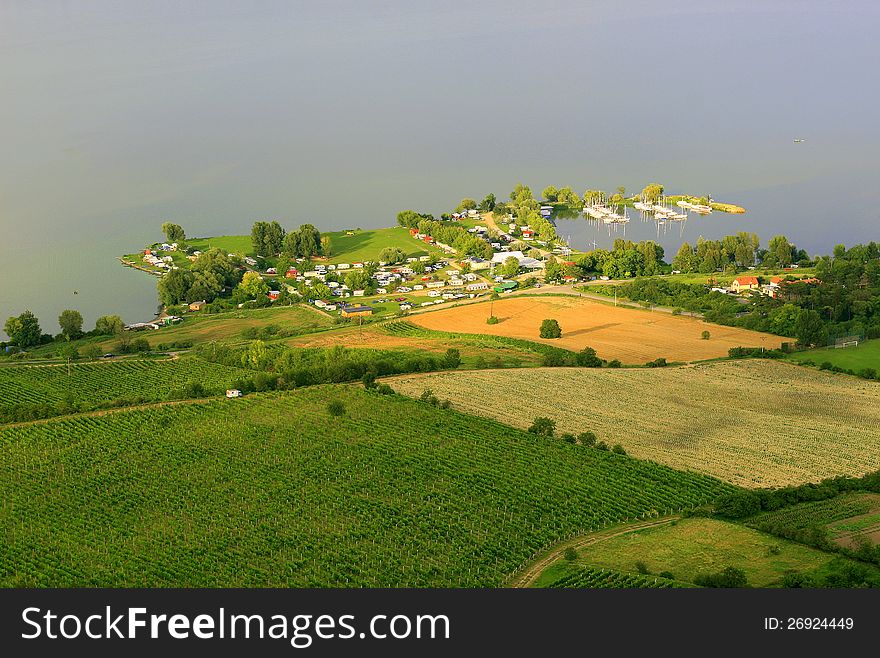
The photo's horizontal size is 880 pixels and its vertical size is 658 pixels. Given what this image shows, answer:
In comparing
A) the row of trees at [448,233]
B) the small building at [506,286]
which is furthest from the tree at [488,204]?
the small building at [506,286]

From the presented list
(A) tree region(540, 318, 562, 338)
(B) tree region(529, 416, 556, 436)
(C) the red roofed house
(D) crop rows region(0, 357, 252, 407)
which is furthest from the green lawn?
(B) tree region(529, 416, 556, 436)

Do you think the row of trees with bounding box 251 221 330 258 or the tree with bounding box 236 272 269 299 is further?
the row of trees with bounding box 251 221 330 258

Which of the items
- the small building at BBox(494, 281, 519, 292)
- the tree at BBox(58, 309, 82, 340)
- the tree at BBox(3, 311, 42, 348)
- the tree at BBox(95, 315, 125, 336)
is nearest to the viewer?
the tree at BBox(3, 311, 42, 348)

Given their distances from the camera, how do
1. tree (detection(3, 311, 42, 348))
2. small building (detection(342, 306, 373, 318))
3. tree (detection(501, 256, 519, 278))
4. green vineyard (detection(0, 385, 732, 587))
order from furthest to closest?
1. tree (detection(501, 256, 519, 278))
2. small building (detection(342, 306, 373, 318))
3. tree (detection(3, 311, 42, 348))
4. green vineyard (detection(0, 385, 732, 587))

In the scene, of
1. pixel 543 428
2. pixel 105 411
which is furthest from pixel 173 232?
pixel 543 428

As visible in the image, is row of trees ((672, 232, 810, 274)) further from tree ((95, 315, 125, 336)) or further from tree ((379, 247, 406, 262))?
tree ((95, 315, 125, 336))

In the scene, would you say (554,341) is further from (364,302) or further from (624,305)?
(364,302)
